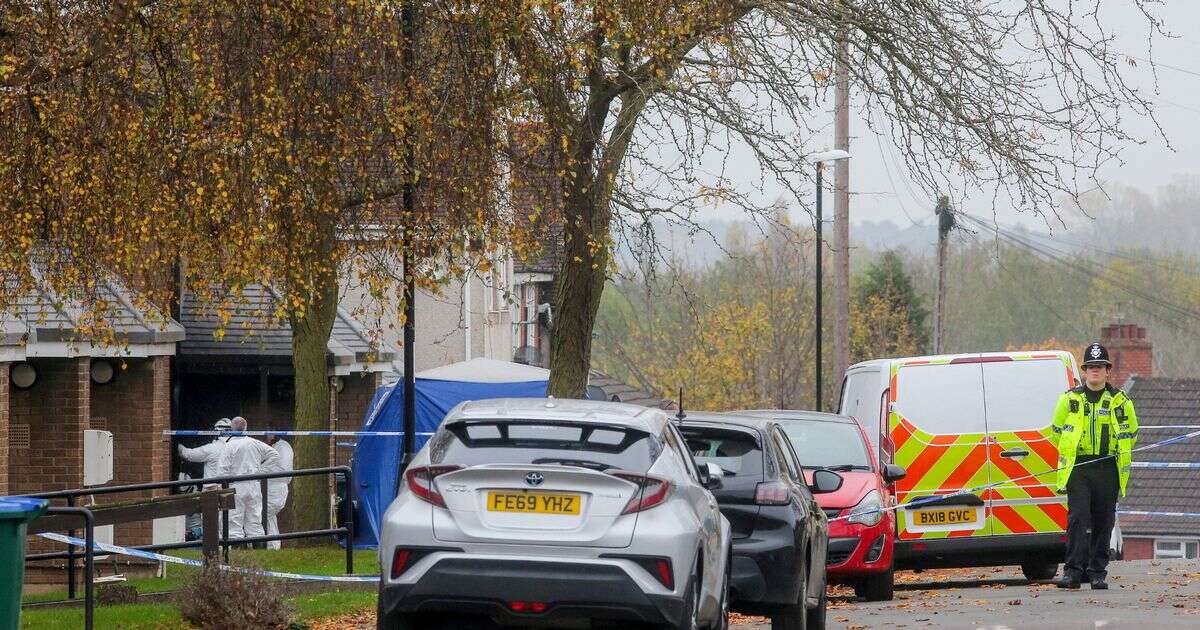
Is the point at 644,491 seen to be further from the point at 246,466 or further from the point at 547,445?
the point at 246,466

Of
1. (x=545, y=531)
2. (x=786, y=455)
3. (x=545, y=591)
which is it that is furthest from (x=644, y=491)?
(x=786, y=455)

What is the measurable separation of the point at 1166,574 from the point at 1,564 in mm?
11999

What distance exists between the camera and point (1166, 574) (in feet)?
55.6

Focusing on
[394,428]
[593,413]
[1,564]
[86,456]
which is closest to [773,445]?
[593,413]

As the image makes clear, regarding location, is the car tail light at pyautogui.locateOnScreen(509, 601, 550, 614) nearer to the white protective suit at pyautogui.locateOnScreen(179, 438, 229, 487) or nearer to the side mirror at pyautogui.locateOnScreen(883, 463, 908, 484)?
the side mirror at pyautogui.locateOnScreen(883, 463, 908, 484)

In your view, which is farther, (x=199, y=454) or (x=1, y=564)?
(x=199, y=454)

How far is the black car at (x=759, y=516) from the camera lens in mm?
11086

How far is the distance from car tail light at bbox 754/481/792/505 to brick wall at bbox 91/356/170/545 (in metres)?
13.9

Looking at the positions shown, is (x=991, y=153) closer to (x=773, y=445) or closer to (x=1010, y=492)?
(x=1010, y=492)

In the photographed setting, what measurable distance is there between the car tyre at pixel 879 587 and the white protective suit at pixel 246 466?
8.63 meters

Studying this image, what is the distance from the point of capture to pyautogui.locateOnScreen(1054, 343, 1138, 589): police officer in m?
14.2

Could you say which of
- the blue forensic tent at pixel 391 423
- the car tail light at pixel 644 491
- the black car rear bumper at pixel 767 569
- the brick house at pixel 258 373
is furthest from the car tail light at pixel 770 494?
the brick house at pixel 258 373

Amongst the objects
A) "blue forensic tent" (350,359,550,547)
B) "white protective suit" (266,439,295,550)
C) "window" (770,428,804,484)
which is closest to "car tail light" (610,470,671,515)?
"window" (770,428,804,484)

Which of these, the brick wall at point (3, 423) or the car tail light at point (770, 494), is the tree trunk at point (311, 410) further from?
the car tail light at point (770, 494)
